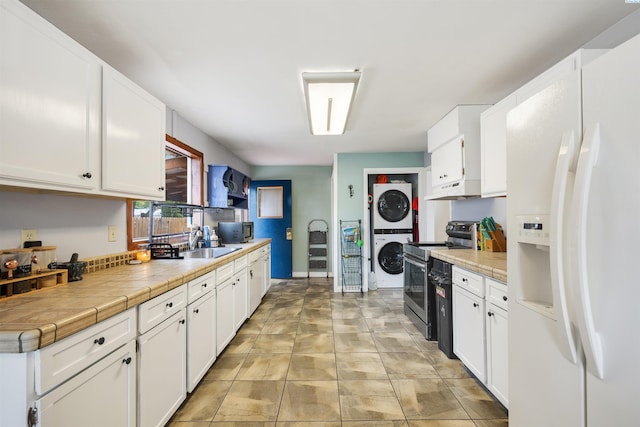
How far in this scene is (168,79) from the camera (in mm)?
2139

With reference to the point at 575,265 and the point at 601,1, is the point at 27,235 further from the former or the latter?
the point at 601,1

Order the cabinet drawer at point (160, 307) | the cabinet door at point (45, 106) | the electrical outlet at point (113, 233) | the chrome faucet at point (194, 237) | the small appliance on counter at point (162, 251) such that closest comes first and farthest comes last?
1. the cabinet door at point (45, 106)
2. the cabinet drawer at point (160, 307)
3. the electrical outlet at point (113, 233)
4. the small appliance on counter at point (162, 251)
5. the chrome faucet at point (194, 237)

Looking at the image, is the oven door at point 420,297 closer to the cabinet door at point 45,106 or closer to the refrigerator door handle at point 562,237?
the refrigerator door handle at point 562,237

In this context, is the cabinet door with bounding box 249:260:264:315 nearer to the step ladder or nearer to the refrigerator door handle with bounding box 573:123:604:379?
the step ladder

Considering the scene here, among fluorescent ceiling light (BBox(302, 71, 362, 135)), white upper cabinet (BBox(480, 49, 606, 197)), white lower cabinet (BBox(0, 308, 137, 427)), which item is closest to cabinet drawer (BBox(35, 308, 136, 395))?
white lower cabinet (BBox(0, 308, 137, 427))

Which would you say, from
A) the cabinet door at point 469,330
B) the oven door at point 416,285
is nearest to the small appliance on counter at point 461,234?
the oven door at point 416,285

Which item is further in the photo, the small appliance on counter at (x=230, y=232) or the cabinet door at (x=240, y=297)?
the small appliance on counter at (x=230, y=232)

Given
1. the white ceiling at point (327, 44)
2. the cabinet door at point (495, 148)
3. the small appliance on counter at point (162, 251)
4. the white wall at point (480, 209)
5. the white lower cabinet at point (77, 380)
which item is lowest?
the white lower cabinet at point (77, 380)

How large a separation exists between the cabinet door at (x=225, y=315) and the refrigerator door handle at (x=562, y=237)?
2228 millimetres

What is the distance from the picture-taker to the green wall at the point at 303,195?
5852 millimetres

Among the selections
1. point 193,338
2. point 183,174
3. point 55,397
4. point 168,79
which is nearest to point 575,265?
point 55,397

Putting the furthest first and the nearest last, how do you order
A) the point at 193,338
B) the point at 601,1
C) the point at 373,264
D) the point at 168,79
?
the point at 373,264
the point at 168,79
the point at 193,338
the point at 601,1

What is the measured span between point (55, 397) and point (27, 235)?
100cm

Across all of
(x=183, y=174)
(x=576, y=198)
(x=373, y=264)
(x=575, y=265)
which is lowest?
(x=373, y=264)
